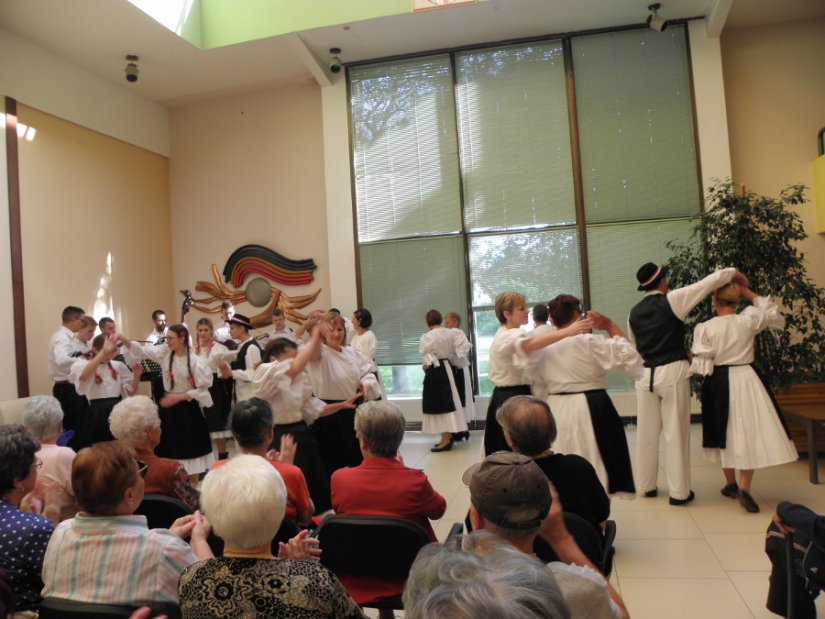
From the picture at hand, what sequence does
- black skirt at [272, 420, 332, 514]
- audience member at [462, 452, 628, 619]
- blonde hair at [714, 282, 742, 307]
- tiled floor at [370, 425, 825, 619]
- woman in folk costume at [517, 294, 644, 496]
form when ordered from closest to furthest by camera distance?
audience member at [462, 452, 628, 619] → tiled floor at [370, 425, 825, 619] → woman in folk costume at [517, 294, 644, 496] → black skirt at [272, 420, 332, 514] → blonde hair at [714, 282, 742, 307]

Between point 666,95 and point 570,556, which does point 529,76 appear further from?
point 570,556

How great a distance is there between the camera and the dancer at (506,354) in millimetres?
4078

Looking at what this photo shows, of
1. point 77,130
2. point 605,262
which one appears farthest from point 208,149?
point 605,262

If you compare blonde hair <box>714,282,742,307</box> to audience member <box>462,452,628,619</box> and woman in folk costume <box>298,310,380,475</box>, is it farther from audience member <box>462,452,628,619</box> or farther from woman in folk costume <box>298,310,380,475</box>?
audience member <box>462,452,628,619</box>

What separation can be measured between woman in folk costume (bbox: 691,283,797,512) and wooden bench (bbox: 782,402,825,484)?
0.79m

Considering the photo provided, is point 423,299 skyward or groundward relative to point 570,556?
skyward

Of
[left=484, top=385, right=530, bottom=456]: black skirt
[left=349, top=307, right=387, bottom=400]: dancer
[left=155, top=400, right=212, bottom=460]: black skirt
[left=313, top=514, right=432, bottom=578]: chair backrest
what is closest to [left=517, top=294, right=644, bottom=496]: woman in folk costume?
[left=484, top=385, right=530, bottom=456]: black skirt

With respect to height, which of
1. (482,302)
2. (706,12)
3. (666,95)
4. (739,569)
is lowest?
(739,569)

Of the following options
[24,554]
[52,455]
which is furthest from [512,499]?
[52,455]

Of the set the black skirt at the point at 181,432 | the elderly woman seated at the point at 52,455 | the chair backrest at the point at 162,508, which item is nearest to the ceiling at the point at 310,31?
the black skirt at the point at 181,432

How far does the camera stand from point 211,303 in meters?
9.84

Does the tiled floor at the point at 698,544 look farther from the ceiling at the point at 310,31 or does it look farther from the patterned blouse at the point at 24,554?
the ceiling at the point at 310,31

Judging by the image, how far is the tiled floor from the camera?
3092mm

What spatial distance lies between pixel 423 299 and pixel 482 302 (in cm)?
80
